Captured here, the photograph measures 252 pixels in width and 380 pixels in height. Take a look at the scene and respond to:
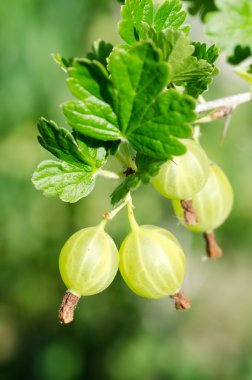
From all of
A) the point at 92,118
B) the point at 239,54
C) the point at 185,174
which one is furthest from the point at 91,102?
the point at 239,54

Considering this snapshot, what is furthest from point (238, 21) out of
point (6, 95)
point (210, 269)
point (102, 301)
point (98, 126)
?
point (210, 269)

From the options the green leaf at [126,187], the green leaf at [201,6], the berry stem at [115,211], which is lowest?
the berry stem at [115,211]

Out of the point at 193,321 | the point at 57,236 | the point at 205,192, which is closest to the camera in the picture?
the point at 205,192

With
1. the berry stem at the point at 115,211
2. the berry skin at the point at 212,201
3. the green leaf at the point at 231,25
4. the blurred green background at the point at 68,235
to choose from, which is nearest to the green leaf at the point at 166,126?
the berry stem at the point at 115,211

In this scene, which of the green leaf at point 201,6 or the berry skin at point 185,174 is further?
the green leaf at point 201,6

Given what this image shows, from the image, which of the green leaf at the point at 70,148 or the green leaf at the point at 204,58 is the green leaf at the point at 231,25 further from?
the green leaf at the point at 70,148

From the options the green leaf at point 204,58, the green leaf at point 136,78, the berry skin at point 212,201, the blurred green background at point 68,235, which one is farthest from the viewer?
the blurred green background at point 68,235

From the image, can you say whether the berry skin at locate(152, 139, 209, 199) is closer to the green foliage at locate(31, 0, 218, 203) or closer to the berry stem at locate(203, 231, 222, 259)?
the green foliage at locate(31, 0, 218, 203)

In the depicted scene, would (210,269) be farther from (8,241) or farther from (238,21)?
(238,21)
